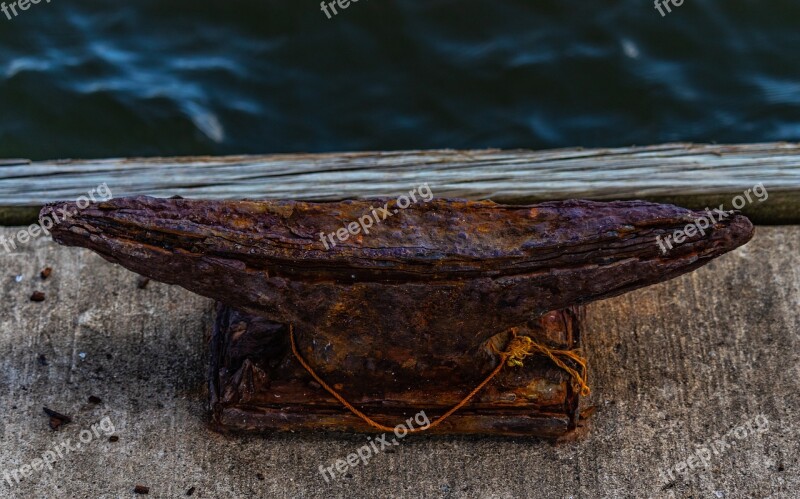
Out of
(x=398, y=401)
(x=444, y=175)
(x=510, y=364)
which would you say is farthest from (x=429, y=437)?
(x=444, y=175)

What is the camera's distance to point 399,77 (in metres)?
7.45

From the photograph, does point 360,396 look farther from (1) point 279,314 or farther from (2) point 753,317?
(2) point 753,317

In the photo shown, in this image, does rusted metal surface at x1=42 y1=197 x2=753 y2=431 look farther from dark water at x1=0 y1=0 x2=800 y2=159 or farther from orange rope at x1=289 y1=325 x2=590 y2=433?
dark water at x1=0 y1=0 x2=800 y2=159

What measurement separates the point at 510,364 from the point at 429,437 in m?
0.38

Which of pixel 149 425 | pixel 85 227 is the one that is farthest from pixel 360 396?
pixel 85 227

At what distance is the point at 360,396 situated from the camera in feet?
10.9

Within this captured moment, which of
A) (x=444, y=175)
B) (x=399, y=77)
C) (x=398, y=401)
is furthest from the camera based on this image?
(x=399, y=77)

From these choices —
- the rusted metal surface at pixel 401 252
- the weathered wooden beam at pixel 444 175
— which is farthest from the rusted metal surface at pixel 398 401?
the weathered wooden beam at pixel 444 175

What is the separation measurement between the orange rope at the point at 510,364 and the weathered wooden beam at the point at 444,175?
990mm

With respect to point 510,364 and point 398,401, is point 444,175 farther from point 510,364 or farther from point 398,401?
point 398,401

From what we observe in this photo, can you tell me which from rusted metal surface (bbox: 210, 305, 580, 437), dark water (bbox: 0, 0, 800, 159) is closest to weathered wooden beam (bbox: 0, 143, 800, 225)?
rusted metal surface (bbox: 210, 305, 580, 437)

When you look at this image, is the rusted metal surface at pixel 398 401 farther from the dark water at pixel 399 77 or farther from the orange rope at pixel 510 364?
the dark water at pixel 399 77

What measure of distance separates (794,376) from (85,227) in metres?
2.54

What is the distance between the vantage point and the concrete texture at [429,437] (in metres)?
3.27
